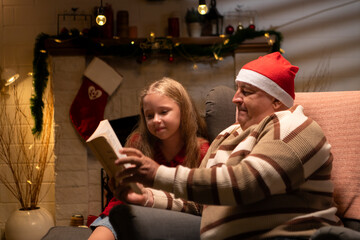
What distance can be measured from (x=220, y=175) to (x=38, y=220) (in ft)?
8.85

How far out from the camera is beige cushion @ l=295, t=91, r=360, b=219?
1.58 metres

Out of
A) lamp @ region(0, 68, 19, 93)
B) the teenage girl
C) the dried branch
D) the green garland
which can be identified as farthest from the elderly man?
lamp @ region(0, 68, 19, 93)

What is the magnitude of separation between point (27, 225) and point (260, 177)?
276cm

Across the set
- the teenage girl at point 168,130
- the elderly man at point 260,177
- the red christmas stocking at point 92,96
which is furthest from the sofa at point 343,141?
the red christmas stocking at point 92,96

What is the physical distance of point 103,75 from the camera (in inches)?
145

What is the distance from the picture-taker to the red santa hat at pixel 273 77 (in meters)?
1.47

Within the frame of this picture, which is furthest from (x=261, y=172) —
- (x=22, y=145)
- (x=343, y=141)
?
(x=22, y=145)

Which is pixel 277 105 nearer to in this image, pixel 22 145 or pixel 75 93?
pixel 75 93

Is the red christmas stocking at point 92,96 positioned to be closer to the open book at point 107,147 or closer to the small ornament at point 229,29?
the small ornament at point 229,29

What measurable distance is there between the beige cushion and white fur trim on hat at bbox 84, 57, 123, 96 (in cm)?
216

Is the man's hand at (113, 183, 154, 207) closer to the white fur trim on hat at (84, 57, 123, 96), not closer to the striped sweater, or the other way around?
the striped sweater

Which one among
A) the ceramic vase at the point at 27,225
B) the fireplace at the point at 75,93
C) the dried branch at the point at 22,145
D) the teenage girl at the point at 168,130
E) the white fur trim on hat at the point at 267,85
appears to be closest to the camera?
the white fur trim on hat at the point at 267,85

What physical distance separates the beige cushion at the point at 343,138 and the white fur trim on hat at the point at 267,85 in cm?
30

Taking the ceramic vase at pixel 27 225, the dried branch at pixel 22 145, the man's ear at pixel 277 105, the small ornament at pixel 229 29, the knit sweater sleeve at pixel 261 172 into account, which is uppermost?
the small ornament at pixel 229 29
